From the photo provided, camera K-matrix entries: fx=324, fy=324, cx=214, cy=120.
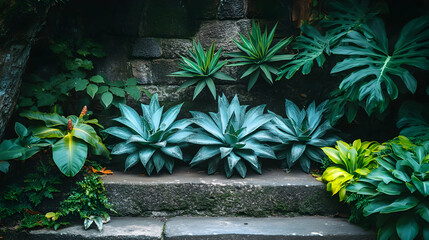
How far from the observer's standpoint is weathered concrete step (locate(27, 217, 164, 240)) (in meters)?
2.27

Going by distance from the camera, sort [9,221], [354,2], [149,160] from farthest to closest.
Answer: [354,2] < [149,160] < [9,221]

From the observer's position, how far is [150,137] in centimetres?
275

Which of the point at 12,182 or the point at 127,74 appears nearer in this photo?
the point at 12,182

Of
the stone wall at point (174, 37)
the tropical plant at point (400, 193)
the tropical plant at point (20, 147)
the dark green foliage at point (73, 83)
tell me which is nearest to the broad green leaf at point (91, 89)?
the dark green foliage at point (73, 83)

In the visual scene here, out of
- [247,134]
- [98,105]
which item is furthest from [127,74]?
[247,134]

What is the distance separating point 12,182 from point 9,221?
305 mm

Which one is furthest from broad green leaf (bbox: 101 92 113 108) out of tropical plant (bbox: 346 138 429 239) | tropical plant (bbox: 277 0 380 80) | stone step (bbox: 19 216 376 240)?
tropical plant (bbox: 346 138 429 239)

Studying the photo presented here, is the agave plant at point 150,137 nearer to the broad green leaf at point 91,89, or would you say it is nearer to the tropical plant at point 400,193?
the broad green leaf at point 91,89

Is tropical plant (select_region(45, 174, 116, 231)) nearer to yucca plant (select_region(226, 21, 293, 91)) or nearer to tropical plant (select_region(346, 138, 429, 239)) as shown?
yucca plant (select_region(226, 21, 293, 91))

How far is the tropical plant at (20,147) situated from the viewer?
2.36 metres

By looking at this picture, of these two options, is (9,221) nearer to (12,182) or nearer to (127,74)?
(12,182)

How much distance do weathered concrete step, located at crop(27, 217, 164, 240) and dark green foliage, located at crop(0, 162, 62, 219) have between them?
24cm

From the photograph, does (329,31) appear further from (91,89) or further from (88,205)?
(88,205)

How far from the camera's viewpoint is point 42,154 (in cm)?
260
